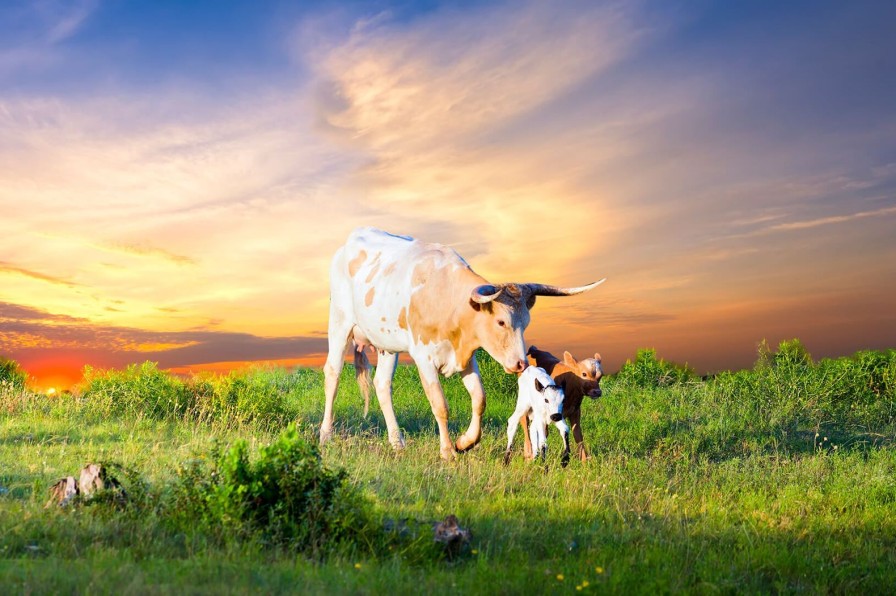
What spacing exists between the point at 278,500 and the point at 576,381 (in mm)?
4723

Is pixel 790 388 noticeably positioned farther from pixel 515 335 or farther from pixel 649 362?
pixel 515 335

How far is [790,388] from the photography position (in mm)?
16391

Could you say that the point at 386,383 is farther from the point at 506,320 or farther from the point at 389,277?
the point at 506,320

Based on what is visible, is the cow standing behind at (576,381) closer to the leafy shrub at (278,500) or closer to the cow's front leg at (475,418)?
the cow's front leg at (475,418)

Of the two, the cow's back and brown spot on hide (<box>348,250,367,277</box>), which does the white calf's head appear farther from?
brown spot on hide (<box>348,250,367,277</box>)

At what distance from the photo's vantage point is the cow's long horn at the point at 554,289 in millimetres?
9766

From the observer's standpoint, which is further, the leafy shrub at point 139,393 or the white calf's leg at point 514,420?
the leafy shrub at point 139,393

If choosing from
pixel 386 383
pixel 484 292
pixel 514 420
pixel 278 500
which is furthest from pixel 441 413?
pixel 278 500

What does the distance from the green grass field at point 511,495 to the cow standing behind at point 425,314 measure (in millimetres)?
896

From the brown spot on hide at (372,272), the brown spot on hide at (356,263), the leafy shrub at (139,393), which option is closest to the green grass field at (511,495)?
the leafy shrub at (139,393)

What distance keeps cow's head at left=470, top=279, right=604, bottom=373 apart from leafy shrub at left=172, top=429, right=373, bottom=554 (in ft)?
10.4

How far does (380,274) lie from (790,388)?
938 cm

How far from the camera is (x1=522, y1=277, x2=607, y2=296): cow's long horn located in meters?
9.77

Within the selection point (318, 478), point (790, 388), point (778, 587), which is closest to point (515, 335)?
point (318, 478)
